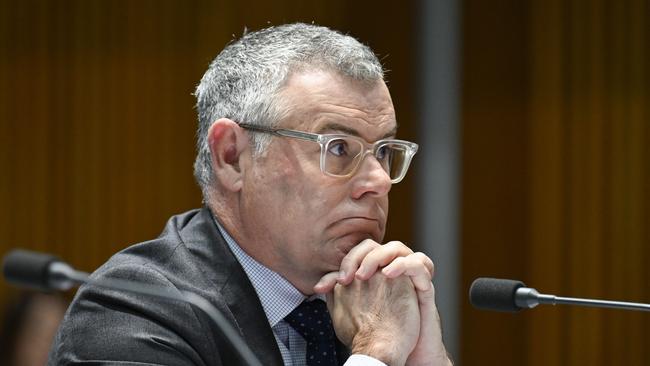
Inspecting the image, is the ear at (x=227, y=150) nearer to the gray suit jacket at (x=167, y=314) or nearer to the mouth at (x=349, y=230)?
the gray suit jacket at (x=167, y=314)

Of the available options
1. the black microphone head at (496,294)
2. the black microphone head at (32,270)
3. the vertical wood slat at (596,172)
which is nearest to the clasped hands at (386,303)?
the black microphone head at (496,294)

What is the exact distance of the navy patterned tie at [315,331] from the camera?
91.4 inches

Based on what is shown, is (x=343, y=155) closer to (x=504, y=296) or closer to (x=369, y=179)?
(x=369, y=179)

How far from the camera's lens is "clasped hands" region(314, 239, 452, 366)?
2201 mm

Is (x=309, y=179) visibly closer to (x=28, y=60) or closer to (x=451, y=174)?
(x=451, y=174)

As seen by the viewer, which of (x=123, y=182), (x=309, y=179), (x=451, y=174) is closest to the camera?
(x=309, y=179)

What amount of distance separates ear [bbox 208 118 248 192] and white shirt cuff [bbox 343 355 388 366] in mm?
488

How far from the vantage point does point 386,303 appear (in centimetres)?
224

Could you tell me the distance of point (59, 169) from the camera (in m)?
4.57

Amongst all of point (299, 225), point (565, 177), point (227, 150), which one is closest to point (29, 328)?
point (227, 150)

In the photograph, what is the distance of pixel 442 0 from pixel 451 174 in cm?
69

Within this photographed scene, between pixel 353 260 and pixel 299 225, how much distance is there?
0.14 meters

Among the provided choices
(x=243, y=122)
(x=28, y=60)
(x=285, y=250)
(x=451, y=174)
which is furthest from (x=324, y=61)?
(x=28, y=60)

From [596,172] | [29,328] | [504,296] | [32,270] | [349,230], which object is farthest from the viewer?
[596,172]
